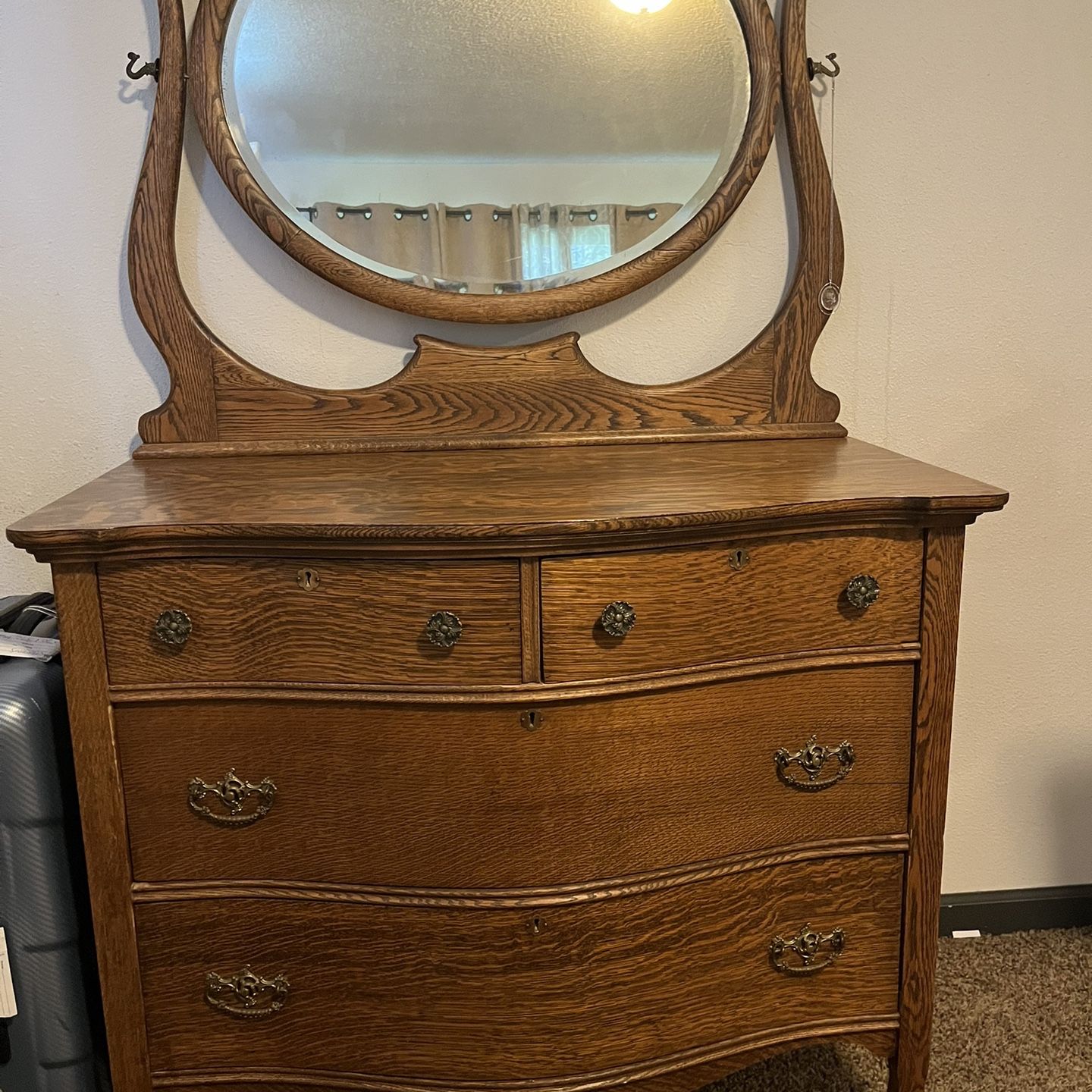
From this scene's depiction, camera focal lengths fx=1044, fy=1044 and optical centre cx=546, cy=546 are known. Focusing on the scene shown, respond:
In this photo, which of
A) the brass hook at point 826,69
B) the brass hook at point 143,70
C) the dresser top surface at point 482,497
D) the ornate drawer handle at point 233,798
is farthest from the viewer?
the brass hook at point 826,69

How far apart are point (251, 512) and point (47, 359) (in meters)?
0.70

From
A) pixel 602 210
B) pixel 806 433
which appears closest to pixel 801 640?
pixel 806 433

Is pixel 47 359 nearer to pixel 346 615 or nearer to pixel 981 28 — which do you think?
pixel 346 615

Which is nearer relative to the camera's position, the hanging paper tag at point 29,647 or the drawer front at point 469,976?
the drawer front at point 469,976

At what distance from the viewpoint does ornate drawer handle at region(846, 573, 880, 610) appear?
1290mm

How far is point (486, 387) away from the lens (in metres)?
1.67

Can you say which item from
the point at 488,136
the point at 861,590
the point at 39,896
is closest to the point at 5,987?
the point at 39,896

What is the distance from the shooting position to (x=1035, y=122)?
1.76 metres

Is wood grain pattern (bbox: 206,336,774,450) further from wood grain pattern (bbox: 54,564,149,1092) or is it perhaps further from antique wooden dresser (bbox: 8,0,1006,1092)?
wood grain pattern (bbox: 54,564,149,1092)

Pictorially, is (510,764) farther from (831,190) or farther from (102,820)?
(831,190)

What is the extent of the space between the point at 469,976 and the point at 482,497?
602mm

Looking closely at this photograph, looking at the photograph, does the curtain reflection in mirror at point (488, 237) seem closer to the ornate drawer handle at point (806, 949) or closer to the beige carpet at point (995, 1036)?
the ornate drawer handle at point (806, 949)

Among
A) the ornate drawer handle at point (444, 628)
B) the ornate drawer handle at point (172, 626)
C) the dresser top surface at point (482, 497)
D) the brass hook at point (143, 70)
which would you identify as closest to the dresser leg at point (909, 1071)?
the dresser top surface at point (482, 497)

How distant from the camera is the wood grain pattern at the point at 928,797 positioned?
4.33 ft
